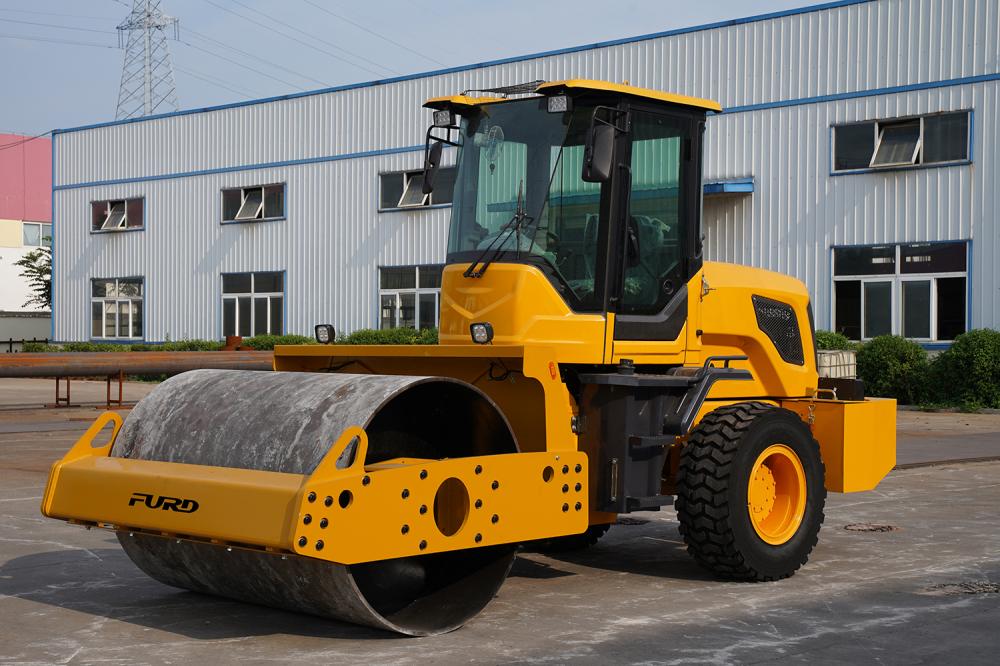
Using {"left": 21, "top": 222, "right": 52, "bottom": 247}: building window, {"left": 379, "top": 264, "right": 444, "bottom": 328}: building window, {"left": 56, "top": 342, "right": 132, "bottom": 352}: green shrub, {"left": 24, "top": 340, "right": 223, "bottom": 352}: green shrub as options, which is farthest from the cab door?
{"left": 21, "top": 222, "right": 52, "bottom": 247}: building window

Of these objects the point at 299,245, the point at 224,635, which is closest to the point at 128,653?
the point at 224,635

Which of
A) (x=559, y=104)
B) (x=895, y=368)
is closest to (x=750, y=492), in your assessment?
(x=559, y=104)

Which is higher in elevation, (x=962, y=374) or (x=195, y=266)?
(x=195, y=266)

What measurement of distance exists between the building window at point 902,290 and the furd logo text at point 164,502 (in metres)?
21.1

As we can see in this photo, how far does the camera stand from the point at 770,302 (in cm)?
911

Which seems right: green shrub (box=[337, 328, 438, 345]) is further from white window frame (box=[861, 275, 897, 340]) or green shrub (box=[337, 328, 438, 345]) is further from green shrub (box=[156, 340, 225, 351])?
white window frame (box=[861, 275, 897, 340])

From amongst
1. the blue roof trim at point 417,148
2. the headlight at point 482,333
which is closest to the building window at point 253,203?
the blue roof trim at point 417,148

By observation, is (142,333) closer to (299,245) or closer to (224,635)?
(299,245)

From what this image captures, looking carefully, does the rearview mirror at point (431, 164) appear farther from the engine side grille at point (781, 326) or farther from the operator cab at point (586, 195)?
the engine side grille at point (781, 326)

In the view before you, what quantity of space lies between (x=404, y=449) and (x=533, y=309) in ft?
3.90

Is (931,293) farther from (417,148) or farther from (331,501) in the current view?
(331,501)

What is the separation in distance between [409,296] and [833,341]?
478 inches

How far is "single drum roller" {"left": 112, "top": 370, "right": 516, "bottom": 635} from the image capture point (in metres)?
6.36

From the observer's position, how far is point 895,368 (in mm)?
24922
